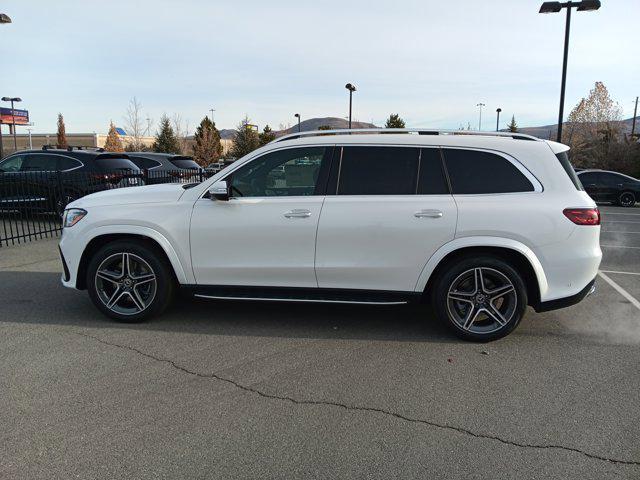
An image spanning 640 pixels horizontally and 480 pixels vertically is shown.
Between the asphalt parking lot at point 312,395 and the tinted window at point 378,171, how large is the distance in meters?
1.35

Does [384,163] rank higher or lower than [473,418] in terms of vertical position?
higher

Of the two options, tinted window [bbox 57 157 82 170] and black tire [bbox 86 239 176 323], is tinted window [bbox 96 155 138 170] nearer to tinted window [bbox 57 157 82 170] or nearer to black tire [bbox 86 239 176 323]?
tinted window [bbox 57 157 82 170]

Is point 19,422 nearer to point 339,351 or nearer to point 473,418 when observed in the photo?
point 339,351

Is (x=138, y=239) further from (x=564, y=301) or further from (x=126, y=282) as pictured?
(x=564, y=301)

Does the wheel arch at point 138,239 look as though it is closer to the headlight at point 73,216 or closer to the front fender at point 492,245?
the headlight at point 73,216

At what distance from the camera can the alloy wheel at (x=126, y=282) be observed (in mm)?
4922

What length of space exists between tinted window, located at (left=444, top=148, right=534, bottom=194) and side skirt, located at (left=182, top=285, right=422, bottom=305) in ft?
3.52

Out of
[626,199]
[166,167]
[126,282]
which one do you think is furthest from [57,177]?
[626,199]

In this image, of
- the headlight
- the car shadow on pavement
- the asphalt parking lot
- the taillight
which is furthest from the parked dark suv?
the taillight

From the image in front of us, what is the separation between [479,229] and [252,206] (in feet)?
6.66

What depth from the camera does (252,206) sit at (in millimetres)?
4688

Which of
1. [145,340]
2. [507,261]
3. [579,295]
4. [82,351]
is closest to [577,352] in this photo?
[579,295]

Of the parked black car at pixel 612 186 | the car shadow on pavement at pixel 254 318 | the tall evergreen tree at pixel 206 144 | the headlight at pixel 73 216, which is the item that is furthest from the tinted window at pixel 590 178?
the tall evergreen tree at pixel 206 144

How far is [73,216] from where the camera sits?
5.00 m
